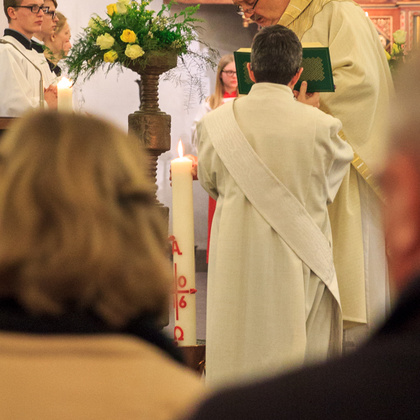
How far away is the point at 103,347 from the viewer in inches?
36.1

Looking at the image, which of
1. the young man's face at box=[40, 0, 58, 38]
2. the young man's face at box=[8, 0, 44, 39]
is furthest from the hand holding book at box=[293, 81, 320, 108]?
the young man's face at box=[40, 0, 58, 38]

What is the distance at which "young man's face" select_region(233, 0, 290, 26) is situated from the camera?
12.8 feet

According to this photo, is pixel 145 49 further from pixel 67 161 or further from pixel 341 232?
pixel 67 161

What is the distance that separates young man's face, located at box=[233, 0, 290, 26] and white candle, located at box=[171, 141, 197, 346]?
0.96 meters

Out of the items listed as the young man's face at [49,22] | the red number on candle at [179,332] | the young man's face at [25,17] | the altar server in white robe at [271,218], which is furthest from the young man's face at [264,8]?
the young man's face at [49,22]

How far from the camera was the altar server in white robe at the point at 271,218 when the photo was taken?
3139 mm

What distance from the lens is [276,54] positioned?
10.3 ft

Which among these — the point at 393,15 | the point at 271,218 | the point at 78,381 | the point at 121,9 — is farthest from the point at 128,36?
the point at 393,15

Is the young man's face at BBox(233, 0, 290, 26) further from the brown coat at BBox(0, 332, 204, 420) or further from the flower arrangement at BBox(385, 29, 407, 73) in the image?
the brown coat at BBox(0, 332, 204, 420)

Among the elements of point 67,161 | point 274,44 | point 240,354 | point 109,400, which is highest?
point 274,44

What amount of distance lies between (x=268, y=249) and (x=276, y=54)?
74 cm

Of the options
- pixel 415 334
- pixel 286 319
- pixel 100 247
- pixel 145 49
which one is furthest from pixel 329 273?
pixel 415 334

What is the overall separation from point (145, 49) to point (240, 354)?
1.25m

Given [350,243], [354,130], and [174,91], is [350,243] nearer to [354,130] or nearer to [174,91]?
[354,130]
